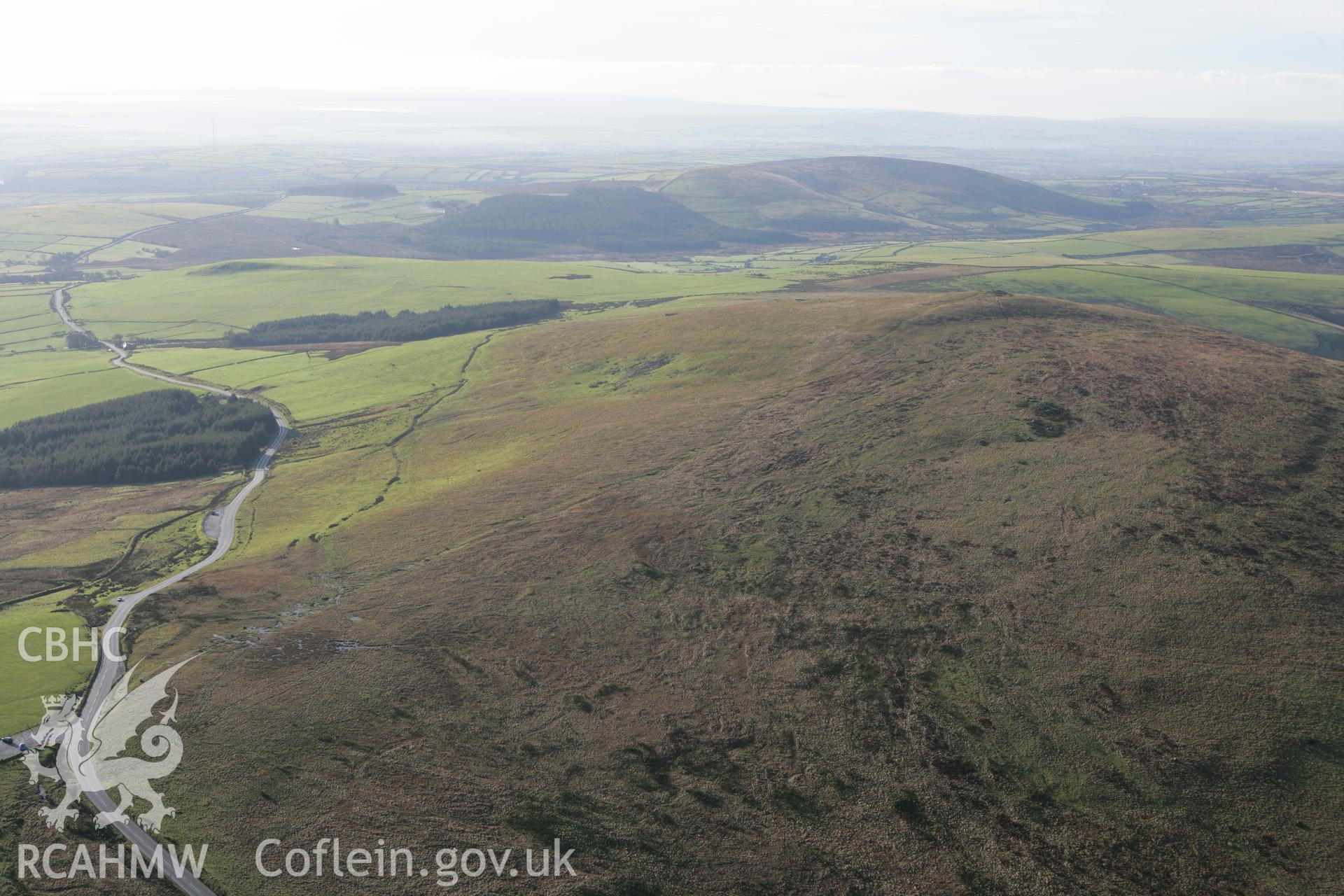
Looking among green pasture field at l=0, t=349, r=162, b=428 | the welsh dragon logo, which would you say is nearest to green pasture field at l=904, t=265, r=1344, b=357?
the welsh dragon logo

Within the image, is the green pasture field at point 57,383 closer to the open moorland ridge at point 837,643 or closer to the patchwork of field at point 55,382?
the patchwork of field at point 55,382

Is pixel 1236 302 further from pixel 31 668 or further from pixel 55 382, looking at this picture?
pixel 55 382

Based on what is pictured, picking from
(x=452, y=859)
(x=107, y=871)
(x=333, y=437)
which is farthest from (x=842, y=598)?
(x=333, y=437)

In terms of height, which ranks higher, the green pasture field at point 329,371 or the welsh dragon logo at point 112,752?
the green pasture field at point 329,371

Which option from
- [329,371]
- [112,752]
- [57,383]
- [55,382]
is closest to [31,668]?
[112,752]

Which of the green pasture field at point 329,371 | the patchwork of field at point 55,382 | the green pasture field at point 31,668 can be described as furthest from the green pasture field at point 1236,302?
the patchwork of field at point 55,382

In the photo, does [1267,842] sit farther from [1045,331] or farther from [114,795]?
[1045,331]

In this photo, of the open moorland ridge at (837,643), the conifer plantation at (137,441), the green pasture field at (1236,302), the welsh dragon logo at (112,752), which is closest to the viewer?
the open moorland ridge at (837,643)
